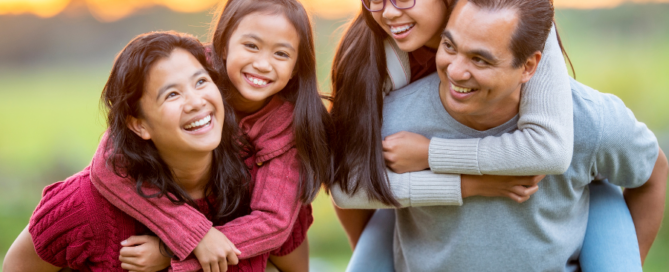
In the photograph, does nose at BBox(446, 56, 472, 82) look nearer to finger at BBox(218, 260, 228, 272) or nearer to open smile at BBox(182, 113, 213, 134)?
open smile at BBox(182, 113, 213, 134)

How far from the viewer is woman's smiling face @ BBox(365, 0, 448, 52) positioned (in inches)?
62.2

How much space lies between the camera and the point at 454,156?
1602 millimetres

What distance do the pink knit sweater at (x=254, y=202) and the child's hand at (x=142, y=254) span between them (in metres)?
0.06

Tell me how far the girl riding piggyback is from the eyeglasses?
214mm

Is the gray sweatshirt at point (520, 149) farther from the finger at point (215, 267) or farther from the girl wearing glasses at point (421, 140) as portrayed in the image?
the finger at point (215, 267)

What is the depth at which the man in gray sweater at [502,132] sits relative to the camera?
1449mm

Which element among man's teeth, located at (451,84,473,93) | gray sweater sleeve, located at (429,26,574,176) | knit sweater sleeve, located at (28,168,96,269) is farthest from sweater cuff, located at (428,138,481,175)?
knit sweater sleeve, located at (28,168,96,269)

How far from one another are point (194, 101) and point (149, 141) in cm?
22

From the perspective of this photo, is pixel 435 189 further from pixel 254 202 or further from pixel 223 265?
pixel 223 265

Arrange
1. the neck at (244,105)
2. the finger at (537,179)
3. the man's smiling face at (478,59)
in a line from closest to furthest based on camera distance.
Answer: the man's smiling face at (478,59) → the finger at (537,179) → the neck at (244,105)

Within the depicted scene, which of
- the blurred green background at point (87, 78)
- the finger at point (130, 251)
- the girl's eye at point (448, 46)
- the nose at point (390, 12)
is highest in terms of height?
the nose at point (390, 12)

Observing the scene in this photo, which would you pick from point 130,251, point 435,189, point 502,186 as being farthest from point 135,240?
point 502,186

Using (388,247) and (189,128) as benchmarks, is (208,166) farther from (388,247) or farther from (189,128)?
(388,247)

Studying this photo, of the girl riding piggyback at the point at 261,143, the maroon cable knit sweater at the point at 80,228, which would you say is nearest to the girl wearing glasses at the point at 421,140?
the girl riding piggyback at the point at 261,143
